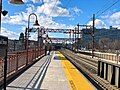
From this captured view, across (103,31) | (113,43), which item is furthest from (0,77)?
(113,43)

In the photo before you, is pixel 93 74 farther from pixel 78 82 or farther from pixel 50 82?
pixel 50 82

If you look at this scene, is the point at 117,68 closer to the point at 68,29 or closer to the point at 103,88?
the point at 103,88

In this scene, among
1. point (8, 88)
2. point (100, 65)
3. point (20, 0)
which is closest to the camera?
point (20, 0)

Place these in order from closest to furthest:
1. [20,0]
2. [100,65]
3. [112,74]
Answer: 1. [20,0]
2. [112,74]
3. [100,65]

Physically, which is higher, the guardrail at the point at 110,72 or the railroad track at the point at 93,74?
the guardrail at the point at 110,72

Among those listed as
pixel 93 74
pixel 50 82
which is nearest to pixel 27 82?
pixel 50 82

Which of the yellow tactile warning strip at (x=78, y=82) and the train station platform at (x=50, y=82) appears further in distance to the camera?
the yellow tactile warning strip at (x=78, y=82)

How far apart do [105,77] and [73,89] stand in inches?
160

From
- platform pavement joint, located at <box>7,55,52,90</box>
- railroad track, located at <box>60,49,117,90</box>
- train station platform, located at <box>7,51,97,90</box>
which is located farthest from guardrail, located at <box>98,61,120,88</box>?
platform pavement joint, located at <box>7,55,52,90</box>

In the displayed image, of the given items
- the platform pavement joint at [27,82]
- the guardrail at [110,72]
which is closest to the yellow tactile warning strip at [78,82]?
the guardrail at [110,72]

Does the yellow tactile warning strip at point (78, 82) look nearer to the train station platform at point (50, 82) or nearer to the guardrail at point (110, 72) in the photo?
the train station platform at point (50, 82)

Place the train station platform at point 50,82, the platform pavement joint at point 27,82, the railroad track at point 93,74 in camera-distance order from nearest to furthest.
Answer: the platform pavement joint at point 27,82, the train station platform at point 50,82, the railroad track at point 93,74

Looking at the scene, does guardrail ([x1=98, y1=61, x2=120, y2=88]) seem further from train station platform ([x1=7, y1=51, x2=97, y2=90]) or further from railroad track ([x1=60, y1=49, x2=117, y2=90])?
train station platform ([x1=7, y1=51, x2=97, y2=90])

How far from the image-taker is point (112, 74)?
1305 cm
